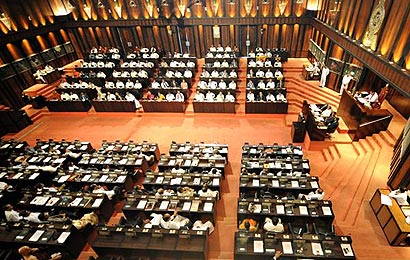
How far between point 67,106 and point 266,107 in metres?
12.2

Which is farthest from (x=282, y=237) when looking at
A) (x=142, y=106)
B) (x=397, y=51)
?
(x=142, y=106)

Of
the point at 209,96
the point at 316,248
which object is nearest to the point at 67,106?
the point at 209,96

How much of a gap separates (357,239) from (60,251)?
866cm

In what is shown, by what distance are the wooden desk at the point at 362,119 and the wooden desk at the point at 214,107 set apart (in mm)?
5649

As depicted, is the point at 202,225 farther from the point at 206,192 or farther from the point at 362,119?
the point at 362,119

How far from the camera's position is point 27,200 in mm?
8141

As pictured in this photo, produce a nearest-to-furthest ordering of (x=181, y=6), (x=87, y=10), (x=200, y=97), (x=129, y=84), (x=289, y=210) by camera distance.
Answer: (x=289, y=210)
(x=200, y=97)
(x=129, y=84)
(x=181, y=6)
(x=87, y=10)

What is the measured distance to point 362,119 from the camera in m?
9.79

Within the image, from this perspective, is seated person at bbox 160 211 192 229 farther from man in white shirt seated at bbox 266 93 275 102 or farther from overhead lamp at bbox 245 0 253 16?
overhead lamp at bbox 245 0 253 16

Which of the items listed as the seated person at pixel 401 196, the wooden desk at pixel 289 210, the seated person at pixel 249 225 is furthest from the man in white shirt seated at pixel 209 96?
the seated person at pixel 401 196

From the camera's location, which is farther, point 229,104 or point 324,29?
point 324,29

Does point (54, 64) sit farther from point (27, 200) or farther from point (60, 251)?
point (60, 251)

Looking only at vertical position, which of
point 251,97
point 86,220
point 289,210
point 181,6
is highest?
point 181,6

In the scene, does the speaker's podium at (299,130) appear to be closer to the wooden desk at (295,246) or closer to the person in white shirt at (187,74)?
the wooden desk at (295,246)
